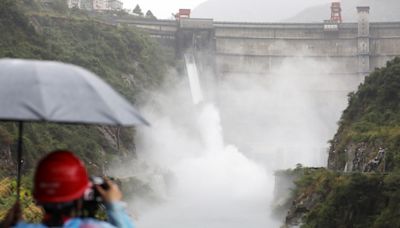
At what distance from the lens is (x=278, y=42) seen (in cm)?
8375

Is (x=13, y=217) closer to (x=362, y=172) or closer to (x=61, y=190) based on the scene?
(x=61, y=190)

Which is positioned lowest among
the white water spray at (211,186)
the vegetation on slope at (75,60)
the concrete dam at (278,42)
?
the white water spray at (211,186)

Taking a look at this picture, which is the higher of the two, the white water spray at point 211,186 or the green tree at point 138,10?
the green tree at point 138,10

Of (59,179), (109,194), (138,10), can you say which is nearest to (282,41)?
(138,10)

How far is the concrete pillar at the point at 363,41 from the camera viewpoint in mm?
81375

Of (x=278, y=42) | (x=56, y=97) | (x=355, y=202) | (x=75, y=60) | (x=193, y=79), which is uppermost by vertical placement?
(x=278, y=42)

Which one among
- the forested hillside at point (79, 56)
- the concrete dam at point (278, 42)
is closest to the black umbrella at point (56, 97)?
the forested hillside at point (79, 56)

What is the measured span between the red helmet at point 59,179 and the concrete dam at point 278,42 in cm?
7629

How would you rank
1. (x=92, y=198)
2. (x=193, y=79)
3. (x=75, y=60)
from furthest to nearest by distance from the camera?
(x=193, y=79), (x=75, y=60), (x=92, y=198)

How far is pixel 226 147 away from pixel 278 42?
14913 millimetres

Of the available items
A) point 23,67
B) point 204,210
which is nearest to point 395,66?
point 204,210

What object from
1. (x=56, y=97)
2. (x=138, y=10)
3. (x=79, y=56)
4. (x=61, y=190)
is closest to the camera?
(x=61, y=190)

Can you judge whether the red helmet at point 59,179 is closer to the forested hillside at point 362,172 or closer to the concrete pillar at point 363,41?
the forested hillside at point 362,172

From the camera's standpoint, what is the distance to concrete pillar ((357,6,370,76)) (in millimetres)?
81375
